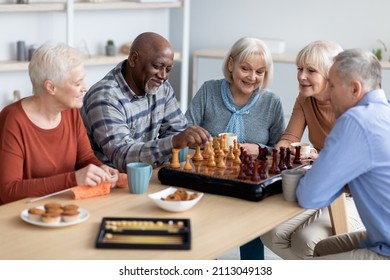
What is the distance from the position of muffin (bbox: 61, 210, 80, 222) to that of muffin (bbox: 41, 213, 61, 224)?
0.09 feet

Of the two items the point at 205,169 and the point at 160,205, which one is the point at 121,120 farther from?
the point at 160,205

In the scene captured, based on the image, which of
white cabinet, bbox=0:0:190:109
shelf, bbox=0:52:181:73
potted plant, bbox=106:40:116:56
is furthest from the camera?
potted plant, bbox=106:40:116:56

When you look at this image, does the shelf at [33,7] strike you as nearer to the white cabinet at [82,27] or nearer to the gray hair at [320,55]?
the white cabinet at [82,27]

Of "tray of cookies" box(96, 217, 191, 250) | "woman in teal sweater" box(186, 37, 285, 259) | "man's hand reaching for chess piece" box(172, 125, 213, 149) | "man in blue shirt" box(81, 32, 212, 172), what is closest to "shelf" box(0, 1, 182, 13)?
"woman in teal sweater" box(186, 37, 285, 259)

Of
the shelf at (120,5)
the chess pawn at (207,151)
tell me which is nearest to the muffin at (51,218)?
the chess pawn at (207,151)

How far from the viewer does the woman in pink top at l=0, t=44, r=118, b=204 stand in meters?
2.52

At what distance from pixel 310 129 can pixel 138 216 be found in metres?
1.33

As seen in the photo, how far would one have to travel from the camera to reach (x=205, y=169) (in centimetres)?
273

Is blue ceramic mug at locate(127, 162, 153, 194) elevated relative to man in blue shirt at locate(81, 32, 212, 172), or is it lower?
lower

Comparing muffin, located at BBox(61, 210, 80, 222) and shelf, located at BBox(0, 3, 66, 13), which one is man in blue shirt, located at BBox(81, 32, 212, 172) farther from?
shelf, located at BBox(0, 3, 66, 13)

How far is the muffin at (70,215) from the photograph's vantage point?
7.29 ft

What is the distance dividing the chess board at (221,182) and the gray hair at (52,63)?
0.49 meters

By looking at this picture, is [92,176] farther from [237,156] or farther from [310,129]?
[310,129]
